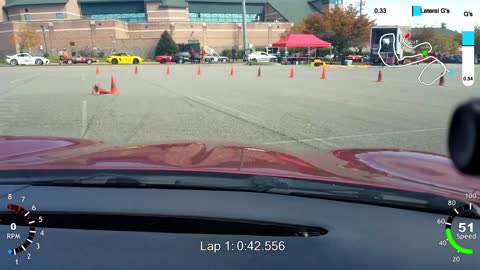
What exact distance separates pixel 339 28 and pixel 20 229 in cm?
5430

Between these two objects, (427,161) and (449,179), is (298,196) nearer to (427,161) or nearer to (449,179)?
(449,179)

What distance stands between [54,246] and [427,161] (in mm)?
2308

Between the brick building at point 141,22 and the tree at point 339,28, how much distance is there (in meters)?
7.40

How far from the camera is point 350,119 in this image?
29.5 ft

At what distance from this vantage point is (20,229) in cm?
161

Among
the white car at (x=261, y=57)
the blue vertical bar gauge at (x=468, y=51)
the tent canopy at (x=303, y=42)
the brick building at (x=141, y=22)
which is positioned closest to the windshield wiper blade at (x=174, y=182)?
the blue vertical bar gauge at (x=468, y=51)

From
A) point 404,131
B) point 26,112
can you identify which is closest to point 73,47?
point 26,112

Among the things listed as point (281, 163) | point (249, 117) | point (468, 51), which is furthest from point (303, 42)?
point (281, 163)

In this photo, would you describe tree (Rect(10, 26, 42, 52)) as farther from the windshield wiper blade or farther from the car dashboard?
the car dashboard

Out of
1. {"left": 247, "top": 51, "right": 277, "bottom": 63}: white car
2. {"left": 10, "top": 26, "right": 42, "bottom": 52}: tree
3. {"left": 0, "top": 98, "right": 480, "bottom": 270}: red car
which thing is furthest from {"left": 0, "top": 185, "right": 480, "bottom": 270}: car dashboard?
{"left": 10, "top": 26, "right": 42, "bottom": 52}: tree

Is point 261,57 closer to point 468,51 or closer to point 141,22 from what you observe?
point 141,22

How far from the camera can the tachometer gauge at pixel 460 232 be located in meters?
1.56

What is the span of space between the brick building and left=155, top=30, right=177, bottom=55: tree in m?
4.18

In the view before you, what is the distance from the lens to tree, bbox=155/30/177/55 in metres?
76.1
